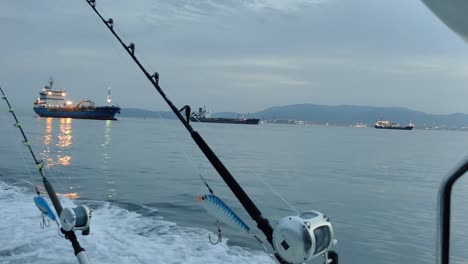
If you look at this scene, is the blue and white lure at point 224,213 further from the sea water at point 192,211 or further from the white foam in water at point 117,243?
the white foam in water at point 117,243

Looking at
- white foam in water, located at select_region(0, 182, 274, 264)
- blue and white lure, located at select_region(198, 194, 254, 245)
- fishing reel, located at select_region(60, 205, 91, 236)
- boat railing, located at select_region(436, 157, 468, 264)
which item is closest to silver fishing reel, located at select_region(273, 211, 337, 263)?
boat railing, located at select_region(436, 157, 468, 264)

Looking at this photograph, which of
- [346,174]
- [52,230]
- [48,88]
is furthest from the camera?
[48,88]

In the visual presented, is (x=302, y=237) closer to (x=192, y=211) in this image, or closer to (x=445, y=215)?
(x=445, y=215)

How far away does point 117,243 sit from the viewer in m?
6.45

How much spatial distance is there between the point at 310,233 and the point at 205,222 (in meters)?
7.29

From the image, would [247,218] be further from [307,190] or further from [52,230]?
[307,190]

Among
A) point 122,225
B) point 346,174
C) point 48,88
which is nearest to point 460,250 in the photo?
point 122,225

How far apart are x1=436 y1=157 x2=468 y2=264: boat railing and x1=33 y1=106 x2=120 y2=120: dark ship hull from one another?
100990 millimetres

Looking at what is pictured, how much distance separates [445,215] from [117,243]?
599 cm

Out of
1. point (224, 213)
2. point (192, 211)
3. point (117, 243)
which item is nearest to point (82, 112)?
point (192, 211)

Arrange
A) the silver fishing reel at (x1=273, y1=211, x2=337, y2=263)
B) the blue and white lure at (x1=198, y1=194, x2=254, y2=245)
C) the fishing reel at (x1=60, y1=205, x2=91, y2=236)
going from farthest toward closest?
the fishing reel at (x1=60, y1=205, x2=91, y2=236) → the blue and white lure at (x1=198, y1=194, x2=254, y2=245) → the silver fishing reel at (x1=273, y1=211, x2=337, y2=263)

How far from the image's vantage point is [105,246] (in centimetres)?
627

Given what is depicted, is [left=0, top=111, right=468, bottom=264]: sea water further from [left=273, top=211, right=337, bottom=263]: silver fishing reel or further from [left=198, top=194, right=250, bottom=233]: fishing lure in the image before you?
[left=198, top=194, right=250, bottom=233]: fishing lure

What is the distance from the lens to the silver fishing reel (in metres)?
1.52
